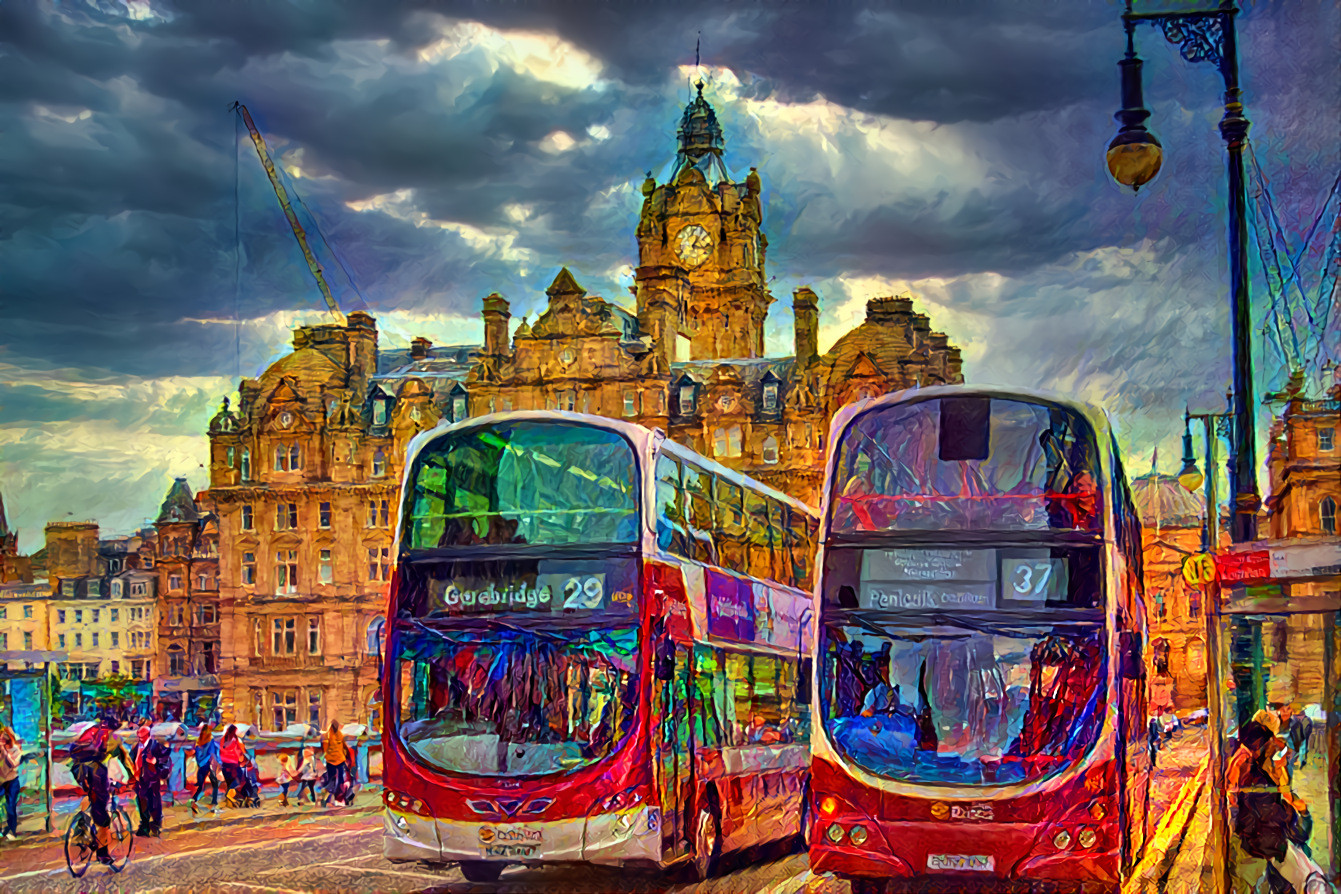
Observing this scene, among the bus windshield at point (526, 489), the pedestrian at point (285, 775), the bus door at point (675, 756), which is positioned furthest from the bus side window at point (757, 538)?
the pedestrian at point (285, 775)

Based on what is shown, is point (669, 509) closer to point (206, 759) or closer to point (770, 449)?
point (206, 759)

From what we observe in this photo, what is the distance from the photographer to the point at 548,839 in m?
15.0

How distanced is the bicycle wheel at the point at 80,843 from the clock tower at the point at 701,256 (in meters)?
37.2

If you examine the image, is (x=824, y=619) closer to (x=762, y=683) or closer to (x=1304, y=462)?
(x=762, y=683)

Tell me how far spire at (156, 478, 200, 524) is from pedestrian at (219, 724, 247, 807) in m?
60.8

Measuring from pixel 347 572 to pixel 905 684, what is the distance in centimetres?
4513

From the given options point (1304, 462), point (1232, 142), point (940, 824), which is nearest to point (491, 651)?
point (940, 824)

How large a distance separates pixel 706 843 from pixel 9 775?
8.66m

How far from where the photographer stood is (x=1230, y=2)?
14758 millimetres

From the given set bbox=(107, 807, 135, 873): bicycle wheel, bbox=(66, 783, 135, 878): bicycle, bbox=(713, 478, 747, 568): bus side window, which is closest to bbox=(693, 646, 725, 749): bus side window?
bbox=(713, 478, 747, 568): bus side window

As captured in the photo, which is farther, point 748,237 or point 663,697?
point 748,237

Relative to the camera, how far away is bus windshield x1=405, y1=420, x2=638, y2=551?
1552 cm

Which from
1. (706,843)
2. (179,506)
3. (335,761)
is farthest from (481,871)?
(179,506)

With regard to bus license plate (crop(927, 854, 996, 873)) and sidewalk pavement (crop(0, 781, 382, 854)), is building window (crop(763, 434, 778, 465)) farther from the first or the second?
bus license plate (crop(927, 854, 996, 873))
